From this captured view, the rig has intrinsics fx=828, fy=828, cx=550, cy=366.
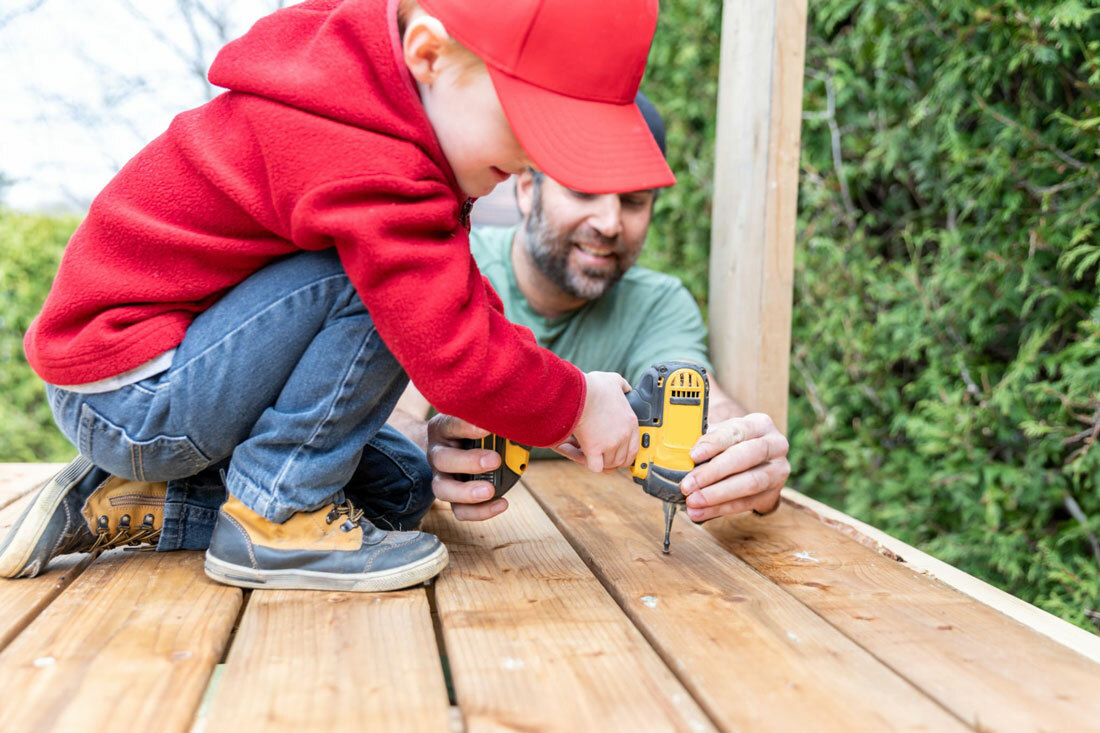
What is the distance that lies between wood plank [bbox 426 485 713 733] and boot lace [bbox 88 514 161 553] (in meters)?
0.58

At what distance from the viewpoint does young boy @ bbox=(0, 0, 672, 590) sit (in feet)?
4.14

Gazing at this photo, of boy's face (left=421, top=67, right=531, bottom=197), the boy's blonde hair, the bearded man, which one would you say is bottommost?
the bearded man

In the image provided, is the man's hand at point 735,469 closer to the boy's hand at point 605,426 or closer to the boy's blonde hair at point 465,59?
the boy's hand at point 605,426

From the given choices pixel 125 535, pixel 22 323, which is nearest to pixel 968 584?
pixel 125 535

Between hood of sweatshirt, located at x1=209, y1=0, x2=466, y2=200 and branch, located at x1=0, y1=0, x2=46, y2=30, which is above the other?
branch, located at x1=0, y1=0, x2=46, y2=30

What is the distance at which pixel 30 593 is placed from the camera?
1.37 metres

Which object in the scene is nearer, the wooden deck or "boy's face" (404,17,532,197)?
the wooden deck

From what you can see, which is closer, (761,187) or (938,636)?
(938,636)

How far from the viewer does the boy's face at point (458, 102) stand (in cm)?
129

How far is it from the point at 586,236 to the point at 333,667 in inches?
69.4

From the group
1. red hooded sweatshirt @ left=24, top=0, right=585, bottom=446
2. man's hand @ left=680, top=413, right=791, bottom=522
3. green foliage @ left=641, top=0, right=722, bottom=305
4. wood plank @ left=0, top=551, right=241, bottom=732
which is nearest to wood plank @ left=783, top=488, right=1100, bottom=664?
man's hand @ left=680, top=413, right=791, bottom=522

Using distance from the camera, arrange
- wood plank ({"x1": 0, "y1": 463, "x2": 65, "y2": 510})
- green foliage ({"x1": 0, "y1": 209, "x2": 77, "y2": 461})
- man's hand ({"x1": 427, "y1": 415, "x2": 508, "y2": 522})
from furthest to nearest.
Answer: green foliage ({"x1": 0, "y1": 209, "x2": 77, "y2": 461}) → wood plank ({"x1": 0, "y1": 463, "x2": 65, "y2": 510}) → man's hand ({"x1": 427, "y1": 415, "x2": 508, "y2": 522})

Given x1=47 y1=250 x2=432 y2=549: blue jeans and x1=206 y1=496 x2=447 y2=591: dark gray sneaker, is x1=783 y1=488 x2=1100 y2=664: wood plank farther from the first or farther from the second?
x1=47 y1=250 x2=432 y2=549: blue jeans

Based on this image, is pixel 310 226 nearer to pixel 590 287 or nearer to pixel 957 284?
pixel 590 287
